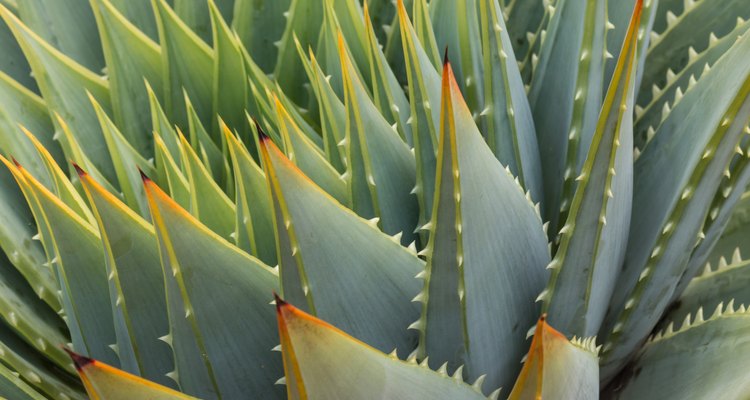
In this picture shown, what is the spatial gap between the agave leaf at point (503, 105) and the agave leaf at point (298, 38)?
0.92 ft

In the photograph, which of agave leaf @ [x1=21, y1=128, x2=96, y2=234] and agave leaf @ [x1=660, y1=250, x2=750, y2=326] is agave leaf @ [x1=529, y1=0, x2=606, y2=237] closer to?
agave leaf @ [x1=660, y1=250, x2=750, y2=326]

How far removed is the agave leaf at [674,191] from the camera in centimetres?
76

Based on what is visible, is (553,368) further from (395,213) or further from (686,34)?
(686,34)

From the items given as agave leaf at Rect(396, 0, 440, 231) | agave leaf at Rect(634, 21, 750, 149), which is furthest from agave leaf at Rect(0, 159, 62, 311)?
agave leaf at Rect(634, 21, 750, 149)

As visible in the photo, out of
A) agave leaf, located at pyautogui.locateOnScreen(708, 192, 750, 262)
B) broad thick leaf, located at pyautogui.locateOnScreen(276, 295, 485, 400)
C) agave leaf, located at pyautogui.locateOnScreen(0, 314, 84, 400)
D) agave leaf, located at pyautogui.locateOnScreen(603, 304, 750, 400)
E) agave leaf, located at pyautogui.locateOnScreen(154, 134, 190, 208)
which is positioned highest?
agave leaf, located at pyautogui.locateOnScreen(154, 134, 190, 208)

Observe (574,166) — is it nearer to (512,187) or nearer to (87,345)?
(512,187)

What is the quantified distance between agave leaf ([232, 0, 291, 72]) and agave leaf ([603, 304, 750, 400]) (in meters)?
0.59

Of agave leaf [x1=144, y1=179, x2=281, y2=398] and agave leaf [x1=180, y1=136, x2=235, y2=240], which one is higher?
agave leaf [x1=180, y1=136, x2=235, y2=240]

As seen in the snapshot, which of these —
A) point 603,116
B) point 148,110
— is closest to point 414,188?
point 603,116

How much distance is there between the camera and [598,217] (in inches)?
28.3

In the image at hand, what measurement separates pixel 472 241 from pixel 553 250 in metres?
0.21

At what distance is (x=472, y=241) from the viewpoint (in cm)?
68

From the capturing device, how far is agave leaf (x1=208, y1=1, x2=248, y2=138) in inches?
39.2

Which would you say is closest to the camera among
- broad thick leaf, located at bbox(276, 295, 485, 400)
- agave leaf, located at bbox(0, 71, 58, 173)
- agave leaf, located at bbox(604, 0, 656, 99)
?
broad thick leaf, located at bbox(276, 295, 485, 400)
